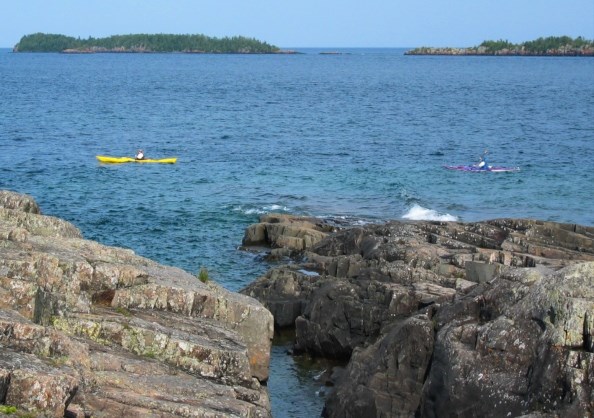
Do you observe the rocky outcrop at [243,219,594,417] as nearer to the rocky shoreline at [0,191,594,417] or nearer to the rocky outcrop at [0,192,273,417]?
the rocky shoreline at [0,191,594,417]

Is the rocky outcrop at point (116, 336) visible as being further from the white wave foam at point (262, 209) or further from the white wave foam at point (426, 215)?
the white wave foam at point (426, 215)

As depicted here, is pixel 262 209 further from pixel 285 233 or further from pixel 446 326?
pixel 446 326

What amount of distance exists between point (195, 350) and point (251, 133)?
7856cm

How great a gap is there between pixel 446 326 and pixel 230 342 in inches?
223

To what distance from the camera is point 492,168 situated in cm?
7144

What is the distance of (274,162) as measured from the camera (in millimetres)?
76188

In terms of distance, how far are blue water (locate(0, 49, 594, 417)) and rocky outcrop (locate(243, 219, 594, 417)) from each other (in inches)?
93.1

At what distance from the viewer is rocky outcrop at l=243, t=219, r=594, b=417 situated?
71.1ft

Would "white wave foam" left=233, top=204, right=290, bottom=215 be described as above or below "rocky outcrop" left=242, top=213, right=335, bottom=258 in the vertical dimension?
below

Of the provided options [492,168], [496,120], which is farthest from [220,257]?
[496,120]

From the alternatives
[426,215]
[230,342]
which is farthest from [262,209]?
[230,342]

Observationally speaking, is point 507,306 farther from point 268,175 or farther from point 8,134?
point 8,134

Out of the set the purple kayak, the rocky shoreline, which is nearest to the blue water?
the purple kayak

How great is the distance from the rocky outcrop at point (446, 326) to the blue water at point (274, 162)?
2364mm
